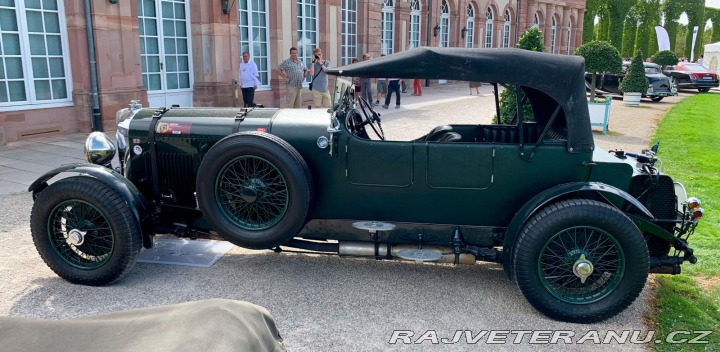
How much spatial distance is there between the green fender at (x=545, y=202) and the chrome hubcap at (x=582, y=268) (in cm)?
44

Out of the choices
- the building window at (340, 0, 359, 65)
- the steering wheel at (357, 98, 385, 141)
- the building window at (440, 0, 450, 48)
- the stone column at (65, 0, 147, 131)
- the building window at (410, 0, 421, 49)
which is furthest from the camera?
the building window at (440, 0, 450, 48)

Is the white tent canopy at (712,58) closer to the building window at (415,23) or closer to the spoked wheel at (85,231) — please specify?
the building window at (415,23)

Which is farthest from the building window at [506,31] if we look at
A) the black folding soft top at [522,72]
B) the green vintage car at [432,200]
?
the black folding soft top at [522,72]

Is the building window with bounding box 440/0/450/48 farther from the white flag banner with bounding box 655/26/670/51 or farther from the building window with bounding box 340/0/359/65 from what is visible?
the white flag banner with bounding box 655/26/670/51

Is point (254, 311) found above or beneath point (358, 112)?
beneath

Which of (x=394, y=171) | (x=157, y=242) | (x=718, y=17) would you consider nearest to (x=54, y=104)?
(x=157, y=242)

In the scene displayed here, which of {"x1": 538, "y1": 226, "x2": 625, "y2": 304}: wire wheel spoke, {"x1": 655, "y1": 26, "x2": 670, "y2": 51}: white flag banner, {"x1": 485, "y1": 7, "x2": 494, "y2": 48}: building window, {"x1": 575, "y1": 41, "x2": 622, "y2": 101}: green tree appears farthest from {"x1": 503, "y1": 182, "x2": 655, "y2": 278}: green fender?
{"x1": 655, "y1": 26, "x2": 670, "y2": 51}: white flag banner

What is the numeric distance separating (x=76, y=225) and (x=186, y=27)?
416 inches

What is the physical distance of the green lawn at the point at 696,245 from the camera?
13.4ft

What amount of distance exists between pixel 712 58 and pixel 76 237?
150 feet

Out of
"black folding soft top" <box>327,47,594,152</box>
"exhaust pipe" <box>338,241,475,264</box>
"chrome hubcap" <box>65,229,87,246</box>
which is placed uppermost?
"black folding soft top" <box>327,47,594,152</box>

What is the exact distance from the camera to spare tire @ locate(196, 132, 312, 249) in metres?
4.25

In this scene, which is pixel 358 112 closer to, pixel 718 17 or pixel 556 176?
pixel 556 176

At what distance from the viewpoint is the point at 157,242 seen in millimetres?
5512
